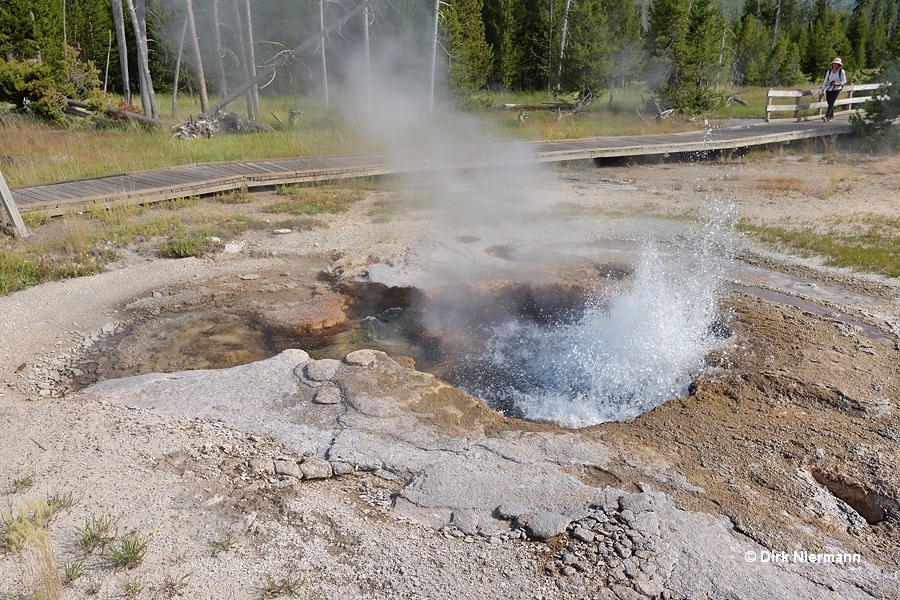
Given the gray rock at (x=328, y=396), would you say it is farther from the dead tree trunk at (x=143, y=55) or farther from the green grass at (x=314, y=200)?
the dead tree trunk at (x=143, y=55)

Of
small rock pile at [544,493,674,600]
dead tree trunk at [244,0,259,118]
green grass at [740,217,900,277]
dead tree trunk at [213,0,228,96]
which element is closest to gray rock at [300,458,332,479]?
small rock pile at [544,493,674,600]

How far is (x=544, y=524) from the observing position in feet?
8.99

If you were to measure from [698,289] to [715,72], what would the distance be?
39.8 feet

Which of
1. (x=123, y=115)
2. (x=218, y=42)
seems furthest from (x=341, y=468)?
(x=218, y=42)

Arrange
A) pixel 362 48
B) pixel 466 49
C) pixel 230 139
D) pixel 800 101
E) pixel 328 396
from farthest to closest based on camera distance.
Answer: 1. pixel 466 49
2. pixel 362 48
3. pixel 800 101
4. pixel 230 139
5. pixel 328 396

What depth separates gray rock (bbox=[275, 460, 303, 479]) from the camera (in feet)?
10.2

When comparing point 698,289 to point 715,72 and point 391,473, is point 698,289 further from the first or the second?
point 715,72

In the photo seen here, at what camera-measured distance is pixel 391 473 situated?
3.10 meters

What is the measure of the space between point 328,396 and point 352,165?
22.1 ft

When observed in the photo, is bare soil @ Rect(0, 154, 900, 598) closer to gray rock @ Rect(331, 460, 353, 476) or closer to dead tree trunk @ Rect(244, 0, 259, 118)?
gray rock @ Rect(331, 460, 353, 476)

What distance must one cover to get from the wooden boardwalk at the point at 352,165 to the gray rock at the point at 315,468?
5764 mm

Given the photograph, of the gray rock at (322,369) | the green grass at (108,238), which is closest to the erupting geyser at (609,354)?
the gray rock at (322,369)

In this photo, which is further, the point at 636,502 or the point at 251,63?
the point at 251,63

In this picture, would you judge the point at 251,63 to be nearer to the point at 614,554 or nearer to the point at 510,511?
the point at 510,511
